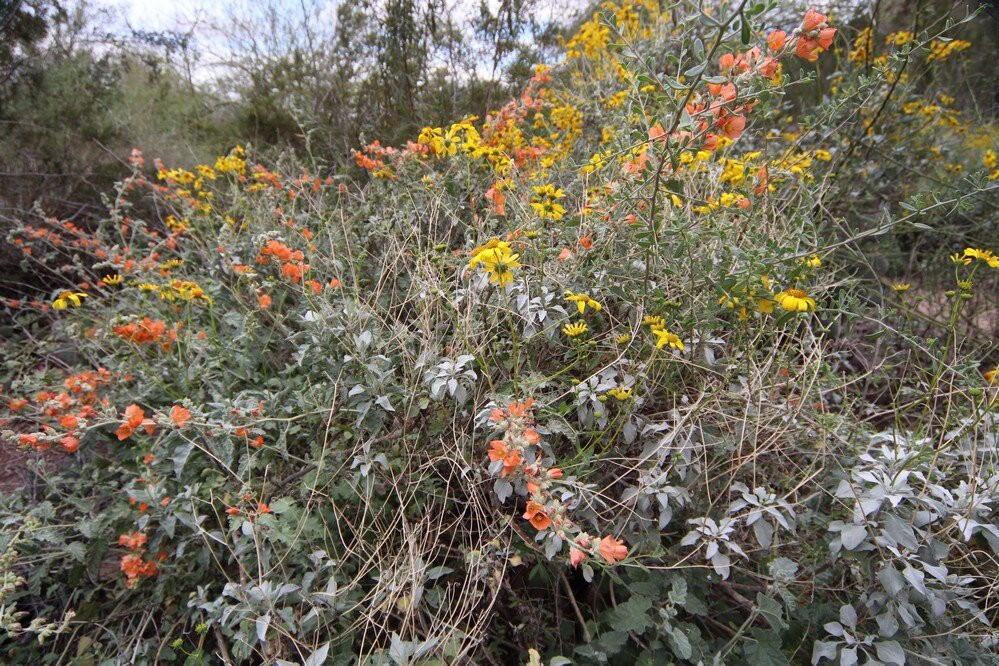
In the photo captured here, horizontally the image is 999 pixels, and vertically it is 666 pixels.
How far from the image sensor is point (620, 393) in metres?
1.25

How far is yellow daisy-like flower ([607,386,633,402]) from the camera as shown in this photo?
4.10 ft

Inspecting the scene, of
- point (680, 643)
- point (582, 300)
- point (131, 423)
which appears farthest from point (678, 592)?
point (131, 423)

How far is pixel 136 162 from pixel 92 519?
6.09 ft

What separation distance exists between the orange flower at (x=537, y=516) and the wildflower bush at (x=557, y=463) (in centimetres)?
1

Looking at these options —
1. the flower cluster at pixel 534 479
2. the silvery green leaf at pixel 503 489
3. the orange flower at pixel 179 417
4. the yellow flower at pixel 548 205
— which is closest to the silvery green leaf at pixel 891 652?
the flower cluster at pixel 534 479

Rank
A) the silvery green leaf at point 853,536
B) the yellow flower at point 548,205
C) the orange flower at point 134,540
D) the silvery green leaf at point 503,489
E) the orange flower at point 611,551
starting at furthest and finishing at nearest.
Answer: the yellow flower at point 548,205
the orange flower at point 134,540
the silvery green leaf at point 503,489
the silvery green leaf at point 853,536
the orange flower at point 611,551

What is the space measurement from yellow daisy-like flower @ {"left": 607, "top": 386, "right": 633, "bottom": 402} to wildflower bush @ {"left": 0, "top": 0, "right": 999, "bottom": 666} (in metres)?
0.03

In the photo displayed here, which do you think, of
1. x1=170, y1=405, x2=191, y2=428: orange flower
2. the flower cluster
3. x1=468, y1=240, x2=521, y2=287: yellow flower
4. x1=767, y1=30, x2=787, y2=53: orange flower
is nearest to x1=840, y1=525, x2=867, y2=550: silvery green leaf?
the flower cluster

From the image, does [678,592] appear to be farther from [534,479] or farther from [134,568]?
[134,568]

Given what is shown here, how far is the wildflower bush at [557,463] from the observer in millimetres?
1172

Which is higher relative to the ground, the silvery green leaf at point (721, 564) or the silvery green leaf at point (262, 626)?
the silvery green leaf at point (262, 626)

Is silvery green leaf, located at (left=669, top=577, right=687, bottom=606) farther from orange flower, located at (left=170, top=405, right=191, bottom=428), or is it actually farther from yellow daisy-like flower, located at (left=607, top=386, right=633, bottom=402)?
orange flower, located at (left=170, top=405, right=191, bottom=428)

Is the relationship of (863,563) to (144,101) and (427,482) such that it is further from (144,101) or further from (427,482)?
(144,101)

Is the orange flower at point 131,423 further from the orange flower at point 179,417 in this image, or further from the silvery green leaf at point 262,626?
the silvery green leaf at point 262,626
